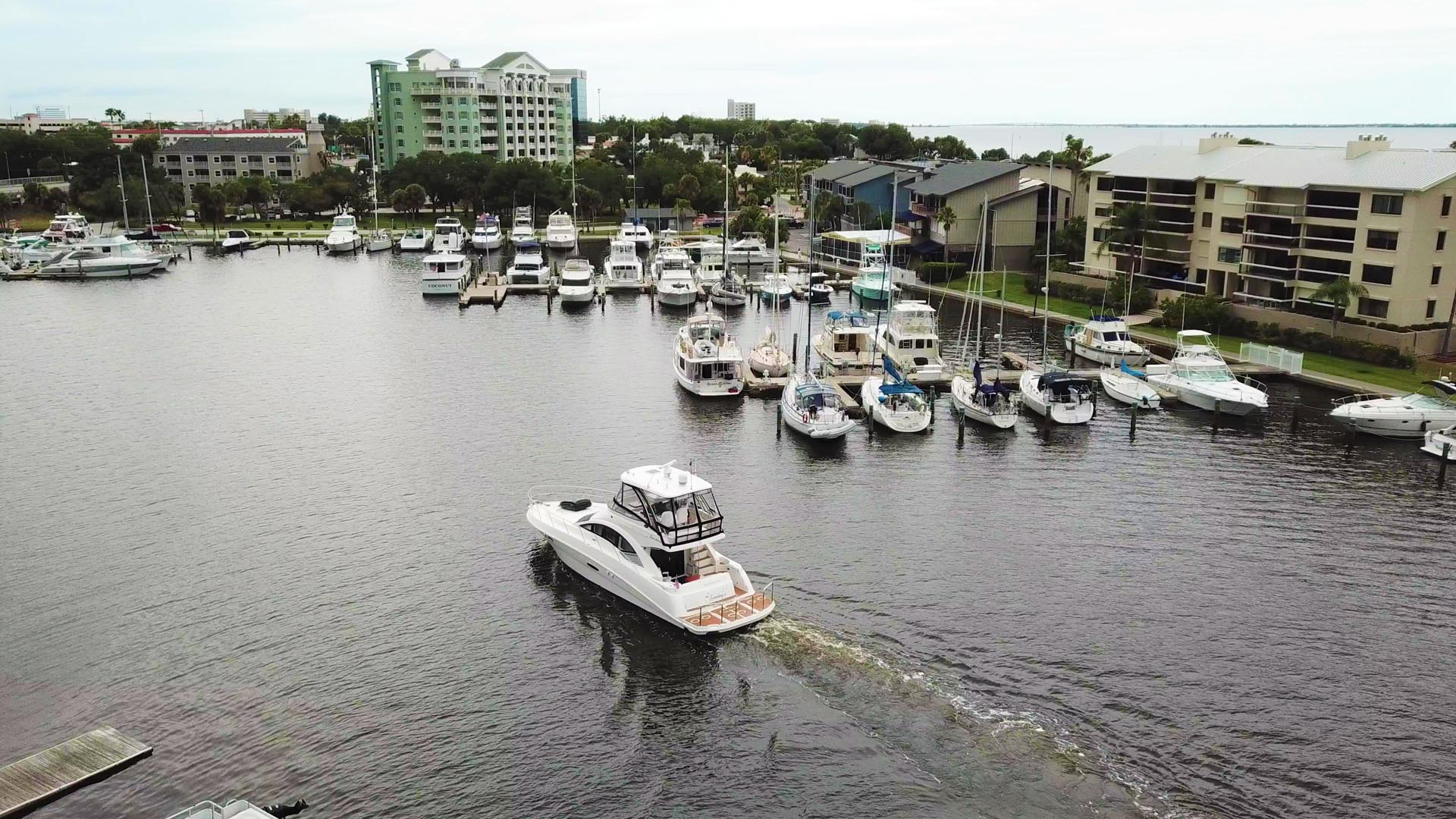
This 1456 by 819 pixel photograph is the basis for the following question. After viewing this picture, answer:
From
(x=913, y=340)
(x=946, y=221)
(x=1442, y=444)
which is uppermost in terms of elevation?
(x=946, y=221)

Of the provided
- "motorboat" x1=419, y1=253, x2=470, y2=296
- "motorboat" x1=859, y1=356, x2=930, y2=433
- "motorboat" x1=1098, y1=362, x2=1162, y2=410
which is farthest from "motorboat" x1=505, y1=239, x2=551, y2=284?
"motorboat" x1=1098, y1=362, x2=1162, y2=410

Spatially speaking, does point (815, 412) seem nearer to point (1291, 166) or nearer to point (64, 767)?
point (64, 767)

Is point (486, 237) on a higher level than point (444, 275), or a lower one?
higher

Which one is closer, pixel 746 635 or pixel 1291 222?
pixel 746 635

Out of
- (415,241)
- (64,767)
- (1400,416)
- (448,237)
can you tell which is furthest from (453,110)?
(64,767)

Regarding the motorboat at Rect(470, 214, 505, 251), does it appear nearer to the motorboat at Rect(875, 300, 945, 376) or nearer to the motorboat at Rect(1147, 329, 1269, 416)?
the motorboat at Rect(875, 300, 945, 376)

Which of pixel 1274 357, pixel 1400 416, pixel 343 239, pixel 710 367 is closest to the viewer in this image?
pixel 1400 416
